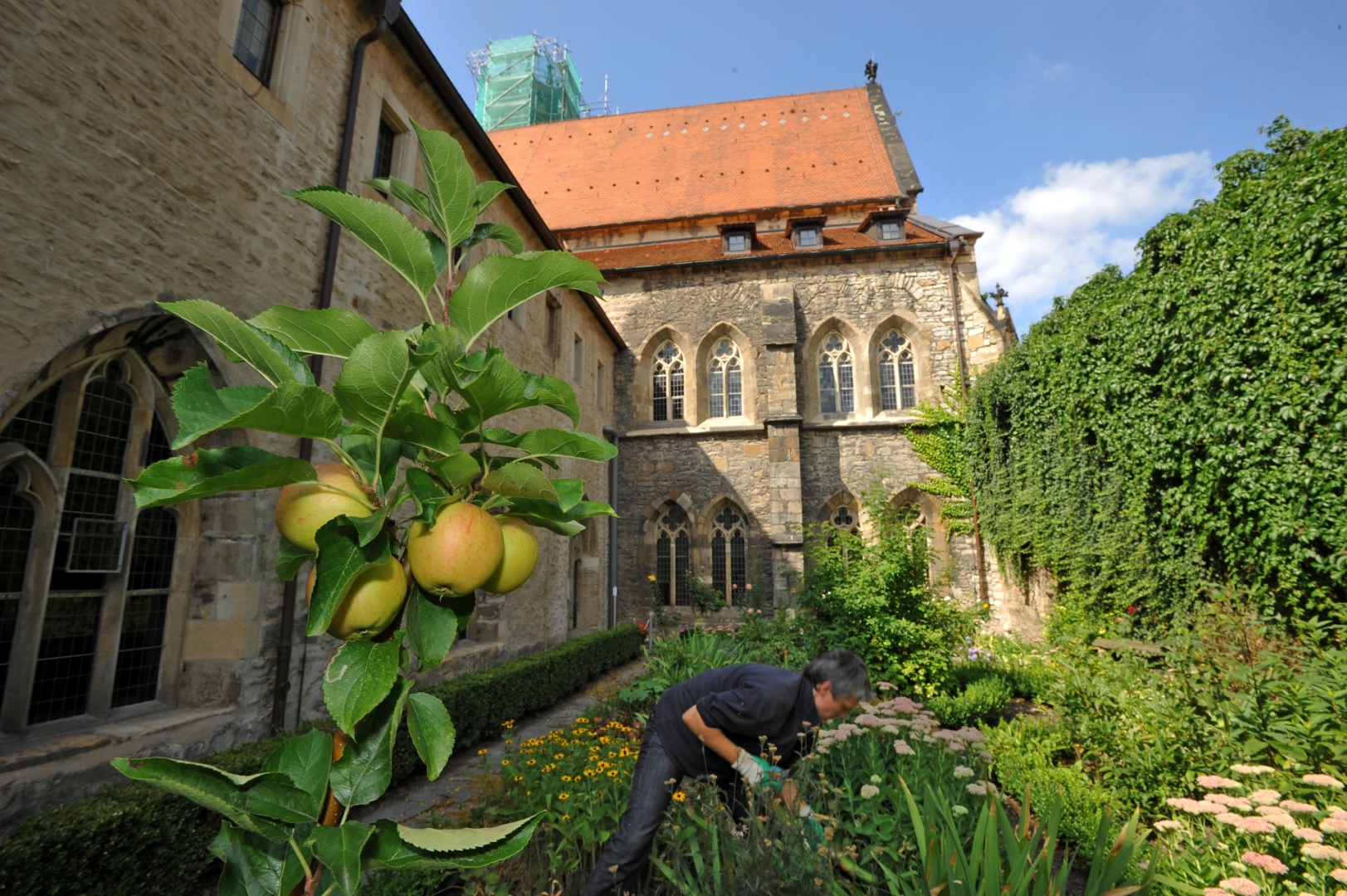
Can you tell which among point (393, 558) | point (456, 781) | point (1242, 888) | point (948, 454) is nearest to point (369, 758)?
point (393, 558)

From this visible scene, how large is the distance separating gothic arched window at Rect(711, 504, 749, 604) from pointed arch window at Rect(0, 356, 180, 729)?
11615mm

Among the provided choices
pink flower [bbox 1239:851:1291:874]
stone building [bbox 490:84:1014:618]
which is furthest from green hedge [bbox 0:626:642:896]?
stone building [bbox 490:84:1014:618]

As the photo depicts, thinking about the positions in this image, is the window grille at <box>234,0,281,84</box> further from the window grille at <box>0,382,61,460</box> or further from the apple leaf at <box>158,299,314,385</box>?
the apple leaf at <box>158,299,314,385</box>

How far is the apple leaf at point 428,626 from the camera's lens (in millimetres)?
745

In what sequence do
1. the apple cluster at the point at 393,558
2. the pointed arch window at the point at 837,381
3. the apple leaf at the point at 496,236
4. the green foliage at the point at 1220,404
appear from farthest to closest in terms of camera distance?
the pointed arch window at the point at 837,381 → the green foliage at the point at 1220,404 → the apple leaf at the point at 496,236 → the apple cluster at the point at 393,558

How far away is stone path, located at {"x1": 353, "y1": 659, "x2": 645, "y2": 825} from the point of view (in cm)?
474

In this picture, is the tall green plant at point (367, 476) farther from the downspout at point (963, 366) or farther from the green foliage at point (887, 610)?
the downspout at point (963, 366)

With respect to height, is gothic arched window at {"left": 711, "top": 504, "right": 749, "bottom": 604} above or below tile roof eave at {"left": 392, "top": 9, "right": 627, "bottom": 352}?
below

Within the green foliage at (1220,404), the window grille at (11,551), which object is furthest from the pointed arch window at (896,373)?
the window grille at (11,551)

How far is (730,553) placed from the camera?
49.1ft

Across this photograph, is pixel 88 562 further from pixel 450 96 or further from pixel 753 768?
pixel 450 96

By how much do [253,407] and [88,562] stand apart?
4616 mm

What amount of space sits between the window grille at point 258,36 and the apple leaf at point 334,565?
5664 millimetres

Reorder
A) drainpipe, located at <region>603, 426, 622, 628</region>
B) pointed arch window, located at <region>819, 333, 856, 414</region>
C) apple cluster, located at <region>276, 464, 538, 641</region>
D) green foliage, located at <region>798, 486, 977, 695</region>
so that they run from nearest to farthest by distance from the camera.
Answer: apple cluster, located at <region>276, 464, 538, 641</region>, green foliage, located at <region>798, 486, 977, 695</region>, drainpipe, located at <region>603, 426, 622, 628</region>, pointed arch window, located at <region>819, 333, 856, 414</region>
